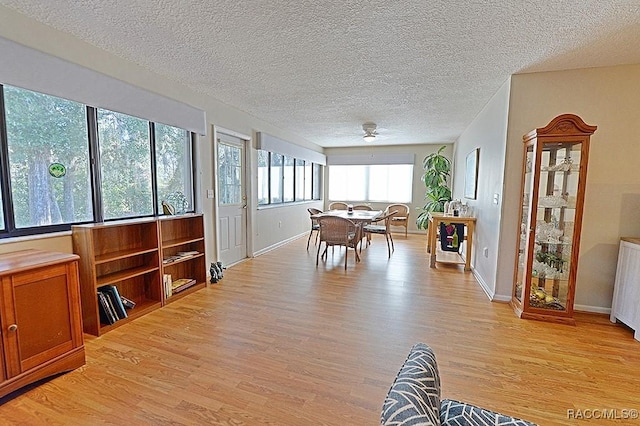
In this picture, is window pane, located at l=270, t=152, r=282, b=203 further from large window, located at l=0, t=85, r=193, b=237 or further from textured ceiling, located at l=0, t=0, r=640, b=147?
large window, located at l=0, t=85, r=193, b=237

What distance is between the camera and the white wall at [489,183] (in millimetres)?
3188

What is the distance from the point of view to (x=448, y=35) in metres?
2.19

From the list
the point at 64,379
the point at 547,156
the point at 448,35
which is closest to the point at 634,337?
the point at 547,156

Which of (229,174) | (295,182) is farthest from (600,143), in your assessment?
(295,182)

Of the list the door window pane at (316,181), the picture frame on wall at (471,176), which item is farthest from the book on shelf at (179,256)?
the door window pane at (316,181)

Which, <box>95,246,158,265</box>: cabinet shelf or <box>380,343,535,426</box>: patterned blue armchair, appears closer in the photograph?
<box>380,343,535,426</box>: patterned blue armchair

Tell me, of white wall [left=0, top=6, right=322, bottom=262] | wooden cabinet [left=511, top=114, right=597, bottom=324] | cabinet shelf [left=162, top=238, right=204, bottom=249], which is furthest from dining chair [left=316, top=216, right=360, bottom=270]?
wooden cabinet [left=511, top=114, right=597, bottom=324]

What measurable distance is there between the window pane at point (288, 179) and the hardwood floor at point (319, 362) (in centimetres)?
341

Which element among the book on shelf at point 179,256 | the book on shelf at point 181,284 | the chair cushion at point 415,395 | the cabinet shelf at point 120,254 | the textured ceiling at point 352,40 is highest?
the textured ceiling at point 352,40

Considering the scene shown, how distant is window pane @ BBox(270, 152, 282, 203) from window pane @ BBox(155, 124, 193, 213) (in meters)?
2.28

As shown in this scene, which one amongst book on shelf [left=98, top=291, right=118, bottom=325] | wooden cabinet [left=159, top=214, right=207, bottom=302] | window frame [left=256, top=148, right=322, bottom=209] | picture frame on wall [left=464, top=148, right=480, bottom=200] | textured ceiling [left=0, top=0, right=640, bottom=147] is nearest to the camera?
textured ceiling [left=0, top=0, right=640, bottom=147]

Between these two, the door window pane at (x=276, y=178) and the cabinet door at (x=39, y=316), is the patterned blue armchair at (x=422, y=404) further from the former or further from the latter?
the door window pane at (x=276, y=178)

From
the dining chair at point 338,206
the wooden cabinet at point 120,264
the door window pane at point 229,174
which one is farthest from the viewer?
the dining chair at point 338,206

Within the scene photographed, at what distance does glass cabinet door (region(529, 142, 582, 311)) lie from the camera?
8.77ft
